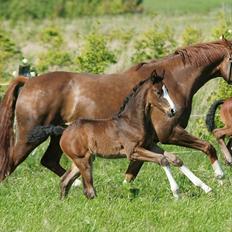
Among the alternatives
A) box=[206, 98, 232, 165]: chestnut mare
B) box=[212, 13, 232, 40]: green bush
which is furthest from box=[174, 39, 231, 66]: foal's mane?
box=[212, 13, 232, 40]: green bush

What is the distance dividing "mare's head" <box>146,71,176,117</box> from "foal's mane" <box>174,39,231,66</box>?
1.24 metres

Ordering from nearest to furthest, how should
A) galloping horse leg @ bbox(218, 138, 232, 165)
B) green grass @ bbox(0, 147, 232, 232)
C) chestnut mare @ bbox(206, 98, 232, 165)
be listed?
green grass @ bbox(0, 147, 232, 232) → galloping horse leg @ bbox(218, 138, 232, 165) → chestnut mare @ bbox(206, 98, 232, 165)

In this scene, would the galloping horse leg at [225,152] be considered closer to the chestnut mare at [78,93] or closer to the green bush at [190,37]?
the chestnut mare at [78,93]

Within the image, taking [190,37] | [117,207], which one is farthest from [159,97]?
[190,37]

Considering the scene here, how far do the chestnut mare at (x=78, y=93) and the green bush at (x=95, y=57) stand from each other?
4660 millimetres

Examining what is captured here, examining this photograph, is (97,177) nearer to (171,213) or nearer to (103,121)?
(103,121)

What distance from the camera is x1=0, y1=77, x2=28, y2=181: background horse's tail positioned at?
1068 centimetres

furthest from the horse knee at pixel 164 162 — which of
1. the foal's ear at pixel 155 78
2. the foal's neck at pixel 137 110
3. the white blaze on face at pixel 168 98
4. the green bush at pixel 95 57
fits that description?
the green bush at pixel 95 57

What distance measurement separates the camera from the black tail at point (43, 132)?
9.88 meters

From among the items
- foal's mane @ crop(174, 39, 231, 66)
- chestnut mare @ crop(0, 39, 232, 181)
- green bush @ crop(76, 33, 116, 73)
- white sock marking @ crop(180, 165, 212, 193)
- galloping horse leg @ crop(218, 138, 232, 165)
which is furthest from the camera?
green bush @ crop(76, 33, 116, 73)

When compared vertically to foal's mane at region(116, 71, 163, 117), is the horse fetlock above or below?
below

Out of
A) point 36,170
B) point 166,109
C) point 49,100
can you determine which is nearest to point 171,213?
point 166,109

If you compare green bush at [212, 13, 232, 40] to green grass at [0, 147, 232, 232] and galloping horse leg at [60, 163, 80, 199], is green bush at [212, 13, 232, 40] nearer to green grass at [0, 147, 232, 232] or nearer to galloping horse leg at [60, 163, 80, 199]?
green grass at [0, 147, 232, 232]

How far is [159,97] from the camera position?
9523 mm
